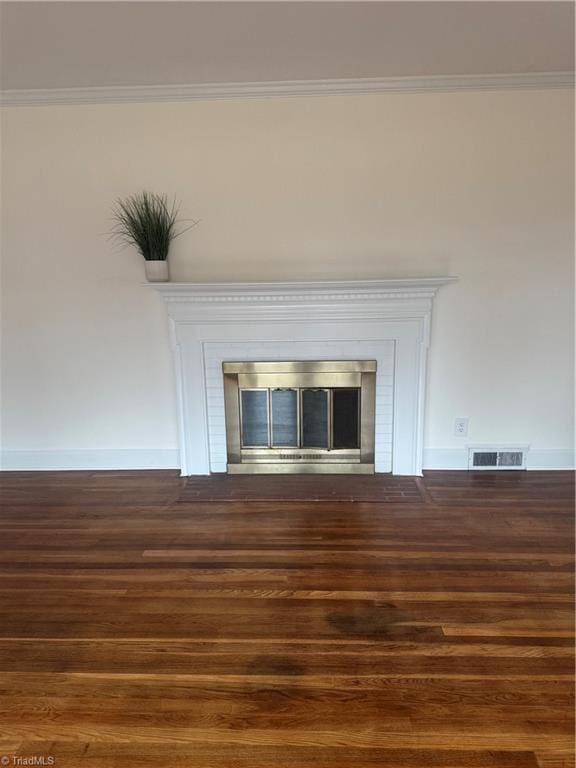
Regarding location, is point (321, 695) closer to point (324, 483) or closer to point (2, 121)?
point (324, 483)

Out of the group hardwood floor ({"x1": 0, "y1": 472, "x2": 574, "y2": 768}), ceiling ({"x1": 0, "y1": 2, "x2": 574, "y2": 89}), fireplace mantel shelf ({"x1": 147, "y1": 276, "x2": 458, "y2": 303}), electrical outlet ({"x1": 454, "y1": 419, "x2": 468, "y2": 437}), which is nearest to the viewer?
hardwood floor ({"x1": 0, "y1": 472, "x2": 574, "y2": 768})

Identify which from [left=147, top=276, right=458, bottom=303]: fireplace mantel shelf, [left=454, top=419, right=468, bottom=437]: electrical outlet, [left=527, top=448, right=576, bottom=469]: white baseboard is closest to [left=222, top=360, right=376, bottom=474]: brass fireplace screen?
[left=147, top=276, right=458, bottom=303]: fireplace mantel shelf

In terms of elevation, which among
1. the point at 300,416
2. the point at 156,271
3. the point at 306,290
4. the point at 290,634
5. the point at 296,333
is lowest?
the point at 290,634

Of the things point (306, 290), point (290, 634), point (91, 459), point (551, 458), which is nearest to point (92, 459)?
point (91, 459)

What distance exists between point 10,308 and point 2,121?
3.90ft

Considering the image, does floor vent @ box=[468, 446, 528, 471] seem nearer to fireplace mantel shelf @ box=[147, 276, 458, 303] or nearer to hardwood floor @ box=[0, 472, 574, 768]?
hardwood floor @ box=[0, 472, 574, 768]

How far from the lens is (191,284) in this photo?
9.24ft

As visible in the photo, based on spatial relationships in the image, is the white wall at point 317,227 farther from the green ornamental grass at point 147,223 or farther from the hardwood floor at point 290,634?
the hardwood floor at point 290,634

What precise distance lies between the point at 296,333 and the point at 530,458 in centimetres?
187

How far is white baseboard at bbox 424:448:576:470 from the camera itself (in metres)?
3.14

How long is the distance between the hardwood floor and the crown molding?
250 cm

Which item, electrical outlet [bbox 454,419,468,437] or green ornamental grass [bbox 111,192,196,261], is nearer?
green ornamental grass [bbox 111,192,196,261]

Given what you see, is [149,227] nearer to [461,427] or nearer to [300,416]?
[300,416]

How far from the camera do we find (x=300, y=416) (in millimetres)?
3119
